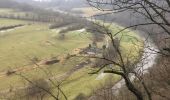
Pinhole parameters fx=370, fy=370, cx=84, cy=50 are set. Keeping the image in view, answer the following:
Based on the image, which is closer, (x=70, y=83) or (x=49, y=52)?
(x=70, y=83)

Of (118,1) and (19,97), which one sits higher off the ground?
(118,1)

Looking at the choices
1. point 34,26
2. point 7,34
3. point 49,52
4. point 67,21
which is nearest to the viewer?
point 49,52

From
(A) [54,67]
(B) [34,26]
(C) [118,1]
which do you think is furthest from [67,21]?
(C) [118,1]

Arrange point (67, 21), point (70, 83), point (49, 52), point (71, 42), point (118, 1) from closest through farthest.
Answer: point (118, 1) → point (70, 83) → point (49, 52) → point (71, 42) → point (67, 21)

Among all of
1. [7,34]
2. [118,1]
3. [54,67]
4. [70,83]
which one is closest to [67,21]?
[7,34]

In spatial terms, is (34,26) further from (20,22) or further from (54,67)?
(54,67)

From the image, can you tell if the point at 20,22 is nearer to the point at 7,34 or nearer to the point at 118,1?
the point at 7,34
